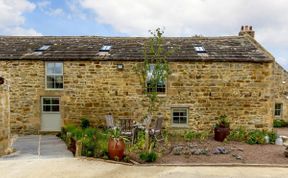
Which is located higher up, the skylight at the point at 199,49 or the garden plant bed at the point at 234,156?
the skylight at the point at 199,49

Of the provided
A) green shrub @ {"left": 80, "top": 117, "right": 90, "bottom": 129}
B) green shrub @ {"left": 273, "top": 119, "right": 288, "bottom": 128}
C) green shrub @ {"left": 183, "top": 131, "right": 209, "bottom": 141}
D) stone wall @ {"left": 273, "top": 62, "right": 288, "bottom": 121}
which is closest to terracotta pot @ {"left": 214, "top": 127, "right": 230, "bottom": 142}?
green shrub @ {"left": 183, "top": 131, "right": 209, "bottom": 141}

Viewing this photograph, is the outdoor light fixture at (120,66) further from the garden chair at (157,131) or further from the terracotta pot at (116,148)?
the terracotta pot at (116,148)

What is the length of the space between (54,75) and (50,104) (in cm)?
163

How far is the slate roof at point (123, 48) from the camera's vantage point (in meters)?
16.5

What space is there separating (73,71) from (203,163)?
909cm

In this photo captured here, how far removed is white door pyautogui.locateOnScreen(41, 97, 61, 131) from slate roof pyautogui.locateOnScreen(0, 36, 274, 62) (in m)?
2.38

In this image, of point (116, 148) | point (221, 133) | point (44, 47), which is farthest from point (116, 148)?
point (44, 47)

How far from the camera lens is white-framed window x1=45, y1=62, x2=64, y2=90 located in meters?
16.7

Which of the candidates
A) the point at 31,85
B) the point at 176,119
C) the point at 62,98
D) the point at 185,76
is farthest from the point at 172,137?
the point at 31,85

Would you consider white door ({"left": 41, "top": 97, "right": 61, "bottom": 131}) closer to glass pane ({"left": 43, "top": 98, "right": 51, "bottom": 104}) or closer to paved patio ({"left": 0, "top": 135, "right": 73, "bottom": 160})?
glass pane ({"left": 43, "top": 98, "right": 51, "bottom": 104})

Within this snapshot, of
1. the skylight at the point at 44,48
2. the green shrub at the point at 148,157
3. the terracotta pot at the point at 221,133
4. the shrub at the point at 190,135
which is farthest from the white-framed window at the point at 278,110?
the skylight at the point at 44,48

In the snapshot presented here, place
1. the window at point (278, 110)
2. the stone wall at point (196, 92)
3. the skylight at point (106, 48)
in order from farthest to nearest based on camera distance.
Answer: the window at point (278, 110) < the skylight at point (106, 48) < the stone wall at point (196, 92)

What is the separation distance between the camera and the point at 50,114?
54.9 feet

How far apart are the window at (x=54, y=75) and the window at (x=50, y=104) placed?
67cm
